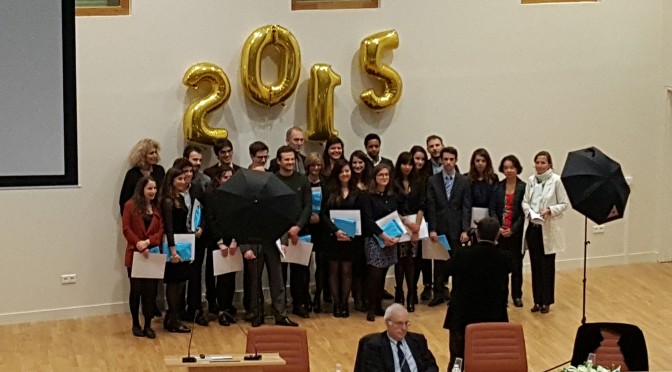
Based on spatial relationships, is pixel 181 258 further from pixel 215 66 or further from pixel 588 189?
pixel 588 189

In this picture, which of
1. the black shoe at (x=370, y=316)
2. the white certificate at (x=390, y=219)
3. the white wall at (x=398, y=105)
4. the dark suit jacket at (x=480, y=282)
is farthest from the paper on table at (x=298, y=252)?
the dark suit jacket at (x=480, y=282)

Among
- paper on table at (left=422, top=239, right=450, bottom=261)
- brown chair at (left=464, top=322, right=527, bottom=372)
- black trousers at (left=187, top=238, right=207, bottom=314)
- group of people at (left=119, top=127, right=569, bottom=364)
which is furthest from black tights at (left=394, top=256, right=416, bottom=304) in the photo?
brown chair at (left=464, top=322, right=527, bottom=372)

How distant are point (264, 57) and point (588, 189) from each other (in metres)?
3.93

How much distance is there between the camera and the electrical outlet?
38.5 feet

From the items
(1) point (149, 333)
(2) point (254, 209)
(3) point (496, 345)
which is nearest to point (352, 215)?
(1) point (149, 333)

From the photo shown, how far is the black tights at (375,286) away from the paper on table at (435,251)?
56cm

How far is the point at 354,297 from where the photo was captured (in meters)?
12.0

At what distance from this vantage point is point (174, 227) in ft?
36.5

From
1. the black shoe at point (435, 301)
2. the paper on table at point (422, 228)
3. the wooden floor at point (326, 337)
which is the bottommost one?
the wooden floor at point (326, 337)

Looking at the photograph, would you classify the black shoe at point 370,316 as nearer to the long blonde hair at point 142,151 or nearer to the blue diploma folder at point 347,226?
the blue diploma folder at point 347,226

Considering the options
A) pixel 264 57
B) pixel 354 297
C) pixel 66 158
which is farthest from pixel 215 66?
pixel 354 297

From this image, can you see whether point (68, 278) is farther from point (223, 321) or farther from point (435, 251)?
point (435, 251)

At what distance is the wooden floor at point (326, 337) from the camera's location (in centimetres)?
1047

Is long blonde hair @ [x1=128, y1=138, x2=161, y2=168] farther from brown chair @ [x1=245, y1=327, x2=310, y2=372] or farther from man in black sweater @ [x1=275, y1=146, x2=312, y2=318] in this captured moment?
brown chair @ [x1=245, y1=327, x2=310, y2=372]
